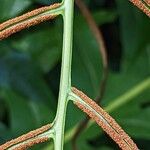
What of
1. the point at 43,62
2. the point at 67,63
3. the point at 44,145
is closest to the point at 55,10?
the point at 67,63

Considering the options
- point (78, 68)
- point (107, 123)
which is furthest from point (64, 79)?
point (78, 68)

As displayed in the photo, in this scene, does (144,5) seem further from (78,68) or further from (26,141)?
(78,68)

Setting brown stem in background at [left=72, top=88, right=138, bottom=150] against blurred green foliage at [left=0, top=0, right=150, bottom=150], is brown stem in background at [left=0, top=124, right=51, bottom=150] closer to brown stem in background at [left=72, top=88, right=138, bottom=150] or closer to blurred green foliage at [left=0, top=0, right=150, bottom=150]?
brown stem in background at [left=72, top=88, right=138, bottom=150]

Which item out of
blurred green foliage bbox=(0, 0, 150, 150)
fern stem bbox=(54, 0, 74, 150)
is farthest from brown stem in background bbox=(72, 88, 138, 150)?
blurred green foliage bbox=(0, 0, 150, 150)

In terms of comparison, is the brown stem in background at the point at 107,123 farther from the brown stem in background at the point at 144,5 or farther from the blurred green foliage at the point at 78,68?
the blurred green foliage at the point at 78,68

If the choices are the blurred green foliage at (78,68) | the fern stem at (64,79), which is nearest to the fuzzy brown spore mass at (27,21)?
the fern stem at (64,79)

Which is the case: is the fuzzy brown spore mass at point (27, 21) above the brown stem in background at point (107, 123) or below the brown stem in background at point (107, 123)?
above
